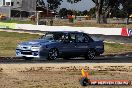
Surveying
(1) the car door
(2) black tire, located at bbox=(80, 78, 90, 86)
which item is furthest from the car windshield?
(2) black tire, located at bbox=(80, 78, 90, 86)

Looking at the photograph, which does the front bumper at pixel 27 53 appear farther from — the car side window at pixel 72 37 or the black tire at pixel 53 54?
the car side window at pixel 72 37

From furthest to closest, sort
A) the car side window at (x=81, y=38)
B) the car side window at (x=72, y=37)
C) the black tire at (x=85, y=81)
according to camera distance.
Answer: the car side window at (x=81, y=38), the car side window at (x=72, y=37), the black tire at (x=85, y=81)

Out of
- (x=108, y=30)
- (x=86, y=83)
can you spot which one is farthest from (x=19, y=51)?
(x=108, y=30)

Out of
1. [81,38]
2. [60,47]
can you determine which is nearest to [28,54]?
[60,47]

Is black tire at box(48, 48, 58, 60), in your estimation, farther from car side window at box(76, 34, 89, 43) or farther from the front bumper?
car side window at box(76, 34, 89, 43)

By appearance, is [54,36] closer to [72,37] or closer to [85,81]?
[72,37]

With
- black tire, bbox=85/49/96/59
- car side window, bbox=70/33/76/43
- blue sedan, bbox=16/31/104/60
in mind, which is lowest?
black tire, bbox=85/49/96/59

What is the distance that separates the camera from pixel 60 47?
22.5 metres

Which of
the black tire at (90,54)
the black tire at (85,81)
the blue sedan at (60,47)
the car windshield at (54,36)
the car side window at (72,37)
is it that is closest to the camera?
the black tire at (85,81)

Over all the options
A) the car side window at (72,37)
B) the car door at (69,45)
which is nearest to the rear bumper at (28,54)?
the car door at (69,45)

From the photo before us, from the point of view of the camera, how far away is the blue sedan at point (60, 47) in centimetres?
2181

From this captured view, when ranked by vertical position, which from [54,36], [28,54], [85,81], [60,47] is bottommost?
[28,54]

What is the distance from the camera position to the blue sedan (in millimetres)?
21812

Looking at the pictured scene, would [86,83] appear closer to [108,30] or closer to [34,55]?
[34,55]
